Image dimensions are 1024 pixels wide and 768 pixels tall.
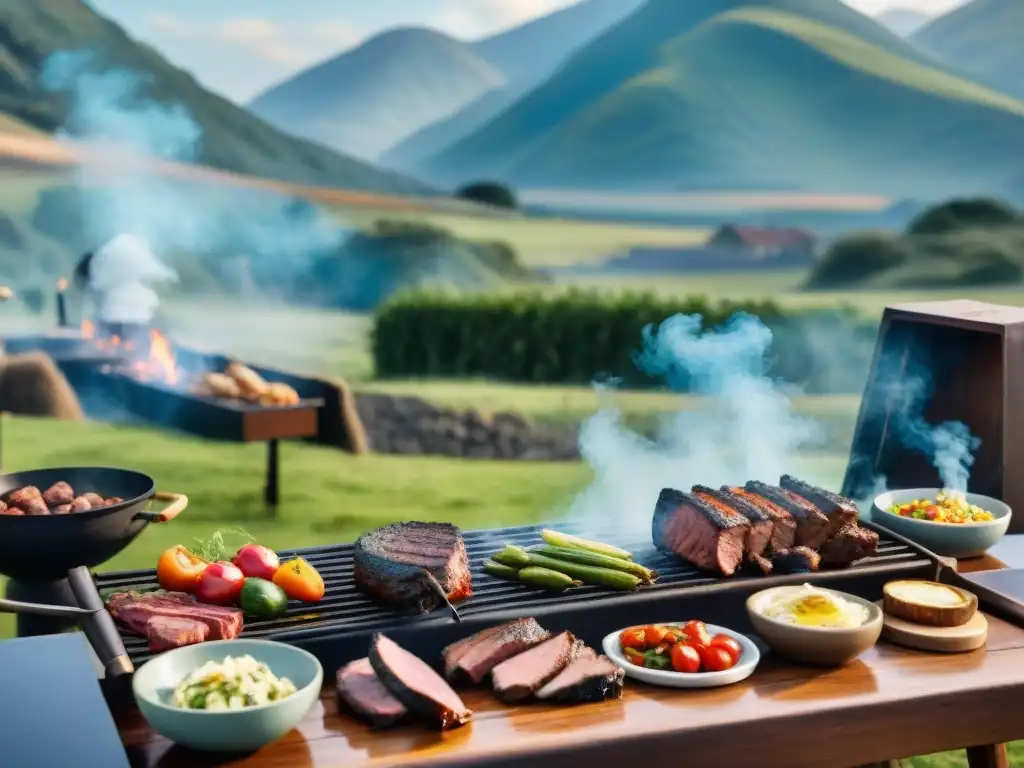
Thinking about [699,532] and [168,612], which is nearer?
[168,612]

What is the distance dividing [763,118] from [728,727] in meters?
14.0

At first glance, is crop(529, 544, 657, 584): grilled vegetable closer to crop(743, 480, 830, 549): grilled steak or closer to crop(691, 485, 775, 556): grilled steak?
crop(691, 485, 775, 556): grilled steak

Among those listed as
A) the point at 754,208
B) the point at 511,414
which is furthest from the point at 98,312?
the point at 754,208

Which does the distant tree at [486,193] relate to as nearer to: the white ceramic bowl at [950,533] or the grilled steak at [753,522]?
the white ceramic bowl at [950,533]

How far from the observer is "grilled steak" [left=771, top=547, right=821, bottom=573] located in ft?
11.4

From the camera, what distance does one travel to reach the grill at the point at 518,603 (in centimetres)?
297

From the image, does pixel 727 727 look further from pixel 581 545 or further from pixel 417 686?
pixel 581 545

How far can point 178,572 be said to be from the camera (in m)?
3.27

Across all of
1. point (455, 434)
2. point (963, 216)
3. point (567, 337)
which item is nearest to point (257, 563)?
point (455, 434)

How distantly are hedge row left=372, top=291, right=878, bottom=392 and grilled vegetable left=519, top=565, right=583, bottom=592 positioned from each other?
1162 cm

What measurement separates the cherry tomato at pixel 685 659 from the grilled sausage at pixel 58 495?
1928 millimetres

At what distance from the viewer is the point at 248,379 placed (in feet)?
29.0

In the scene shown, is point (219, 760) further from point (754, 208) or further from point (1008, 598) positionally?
point (754, 208)

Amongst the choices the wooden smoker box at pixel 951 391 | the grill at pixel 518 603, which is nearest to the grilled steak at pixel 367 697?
the grill at pixel 518 603
